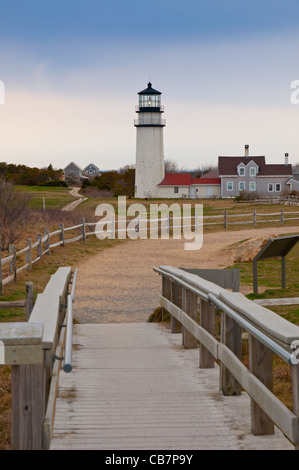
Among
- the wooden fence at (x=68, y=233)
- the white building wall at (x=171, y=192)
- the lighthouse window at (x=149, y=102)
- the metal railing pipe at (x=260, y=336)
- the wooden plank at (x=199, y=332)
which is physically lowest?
the wooden fence at (x=68, y=233)

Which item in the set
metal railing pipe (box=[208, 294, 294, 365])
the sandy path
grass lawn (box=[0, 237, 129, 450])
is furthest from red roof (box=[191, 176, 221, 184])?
metal railing pipe (box=[208, 294, 294, 365])

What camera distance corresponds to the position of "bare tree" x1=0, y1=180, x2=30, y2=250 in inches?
1039

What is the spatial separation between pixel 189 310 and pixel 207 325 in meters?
1.37

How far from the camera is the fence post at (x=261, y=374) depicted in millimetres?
4883

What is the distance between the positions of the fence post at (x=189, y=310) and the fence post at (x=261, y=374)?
11.2 ft

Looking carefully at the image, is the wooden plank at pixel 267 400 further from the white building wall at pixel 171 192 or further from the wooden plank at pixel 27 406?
the white building wall at pixel 171 192

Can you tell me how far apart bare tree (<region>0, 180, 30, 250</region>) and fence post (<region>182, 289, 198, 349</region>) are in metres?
18.3

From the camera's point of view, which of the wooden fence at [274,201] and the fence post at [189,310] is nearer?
the fence post at [189,310]

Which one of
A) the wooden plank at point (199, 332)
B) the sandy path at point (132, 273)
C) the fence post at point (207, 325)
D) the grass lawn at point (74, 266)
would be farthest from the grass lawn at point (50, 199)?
the fence post at point (207, 325)

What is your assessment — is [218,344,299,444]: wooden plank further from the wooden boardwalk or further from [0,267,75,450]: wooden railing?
[0,267,75,450]: wooden railing

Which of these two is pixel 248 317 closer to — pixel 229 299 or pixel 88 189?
pixel 229 299

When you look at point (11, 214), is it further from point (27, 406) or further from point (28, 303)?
point (27, 406)

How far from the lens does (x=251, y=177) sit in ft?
252
